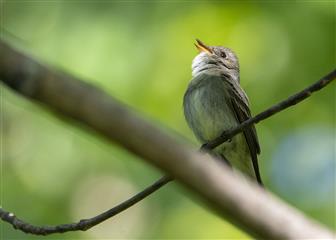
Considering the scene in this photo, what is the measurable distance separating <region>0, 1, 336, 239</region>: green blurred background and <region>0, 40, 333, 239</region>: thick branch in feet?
14.5

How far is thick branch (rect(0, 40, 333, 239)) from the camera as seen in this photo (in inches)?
33.8

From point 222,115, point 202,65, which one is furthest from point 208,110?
point 202,65

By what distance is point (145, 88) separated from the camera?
5.66m

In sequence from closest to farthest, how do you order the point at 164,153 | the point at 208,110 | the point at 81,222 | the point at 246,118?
the point at 164,153 < the point at 81,222 < the point at 208,110 < the point at 246,118

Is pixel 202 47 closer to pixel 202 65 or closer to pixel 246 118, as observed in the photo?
pixel 202 65

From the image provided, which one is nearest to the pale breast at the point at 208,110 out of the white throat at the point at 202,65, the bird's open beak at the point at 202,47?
the white throat at the point at 202,65

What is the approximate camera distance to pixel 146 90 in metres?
5.66

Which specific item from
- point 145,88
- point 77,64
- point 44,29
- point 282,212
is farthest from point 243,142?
point 282,212

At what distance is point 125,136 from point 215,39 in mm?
5286

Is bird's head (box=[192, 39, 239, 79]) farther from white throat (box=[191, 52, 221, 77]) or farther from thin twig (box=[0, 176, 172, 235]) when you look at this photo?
thin twig (box=[0, 176, 172, 235])

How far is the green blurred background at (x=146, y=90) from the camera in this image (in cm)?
552

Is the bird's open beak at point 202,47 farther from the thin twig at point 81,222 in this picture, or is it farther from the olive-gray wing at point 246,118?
the thin twig at point 81,222

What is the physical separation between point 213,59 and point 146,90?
0.62 meters

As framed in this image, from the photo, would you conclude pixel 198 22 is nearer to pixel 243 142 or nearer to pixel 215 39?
pixel 215 39
